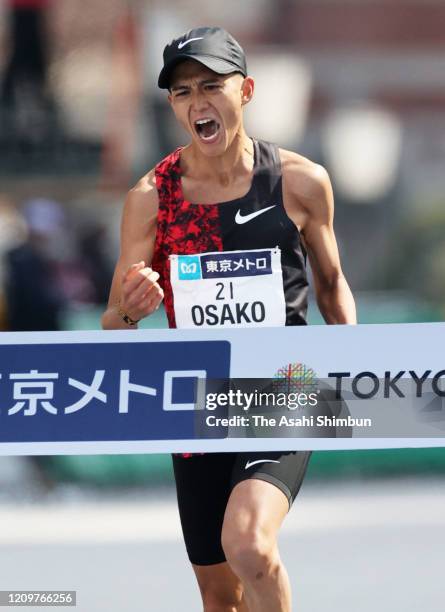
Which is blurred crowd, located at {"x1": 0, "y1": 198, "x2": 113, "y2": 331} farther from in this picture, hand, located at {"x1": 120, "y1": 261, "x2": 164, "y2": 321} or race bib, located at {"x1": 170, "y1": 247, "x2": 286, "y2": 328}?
hand, located at {"x1": 120, "y1": 261, "x2": 164, "y2": 321}

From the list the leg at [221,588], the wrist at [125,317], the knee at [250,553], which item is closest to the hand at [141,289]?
the wrist at [125,317]

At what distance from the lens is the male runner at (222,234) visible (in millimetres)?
5070

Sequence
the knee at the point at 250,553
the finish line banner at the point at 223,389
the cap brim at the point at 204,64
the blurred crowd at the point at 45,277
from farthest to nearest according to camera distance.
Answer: the blurred crowd at the point at 45,277
the finish line banner at the point at 223,389
the cap brim at the point at 204,64
the knee at the point at 250,553

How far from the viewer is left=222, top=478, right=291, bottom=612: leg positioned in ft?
15.8

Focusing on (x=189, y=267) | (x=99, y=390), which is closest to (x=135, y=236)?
(x=189, y=267)

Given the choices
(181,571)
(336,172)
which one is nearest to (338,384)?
(181,571)

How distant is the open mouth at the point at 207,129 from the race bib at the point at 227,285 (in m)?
0.39

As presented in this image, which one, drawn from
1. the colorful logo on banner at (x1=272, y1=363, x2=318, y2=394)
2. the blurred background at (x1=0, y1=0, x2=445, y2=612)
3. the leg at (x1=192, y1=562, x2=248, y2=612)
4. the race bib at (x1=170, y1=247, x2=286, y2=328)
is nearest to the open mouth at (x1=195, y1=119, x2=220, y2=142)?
the race bib at (x1=170, y1=247, x2=286, y2=328)

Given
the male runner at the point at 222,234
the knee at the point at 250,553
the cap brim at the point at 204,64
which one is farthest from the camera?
the male runner at the point at 222,234

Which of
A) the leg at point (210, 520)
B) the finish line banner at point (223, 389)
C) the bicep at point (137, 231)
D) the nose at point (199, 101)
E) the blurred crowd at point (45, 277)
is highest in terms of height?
the blurred crowd at point (45, 277)

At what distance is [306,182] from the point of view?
17.2 feet

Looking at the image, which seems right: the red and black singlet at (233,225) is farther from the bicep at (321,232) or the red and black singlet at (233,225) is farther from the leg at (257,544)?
the leg at (257,544)

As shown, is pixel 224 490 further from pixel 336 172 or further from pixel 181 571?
pixel 336 172

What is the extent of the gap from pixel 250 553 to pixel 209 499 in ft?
1.72
